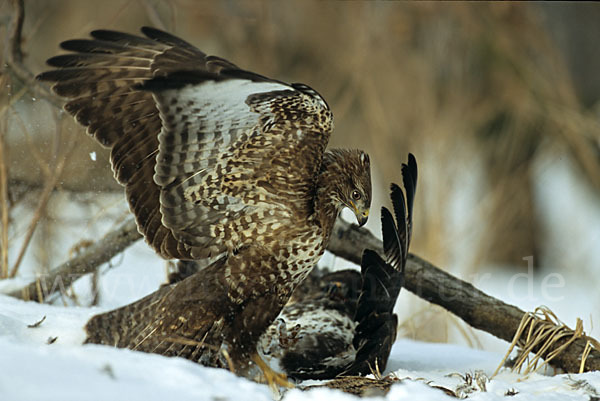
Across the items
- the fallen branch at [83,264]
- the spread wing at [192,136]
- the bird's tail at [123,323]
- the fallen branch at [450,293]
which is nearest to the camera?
the spread wing at [192,136]

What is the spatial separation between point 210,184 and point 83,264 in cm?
156

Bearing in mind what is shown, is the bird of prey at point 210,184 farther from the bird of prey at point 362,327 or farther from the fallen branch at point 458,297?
the fallen branch at point 458,297

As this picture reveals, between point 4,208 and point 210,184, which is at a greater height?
point 210,184

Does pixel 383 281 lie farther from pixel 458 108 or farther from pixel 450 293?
pixel 458 108

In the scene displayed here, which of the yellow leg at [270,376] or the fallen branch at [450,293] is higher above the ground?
the fallen branch at [450,293]

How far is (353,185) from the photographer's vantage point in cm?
299

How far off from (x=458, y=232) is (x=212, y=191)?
4783 millimetres

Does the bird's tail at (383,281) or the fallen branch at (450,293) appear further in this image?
the fallen branch at (450,293)

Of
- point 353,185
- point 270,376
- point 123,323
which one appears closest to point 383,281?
point 353,185

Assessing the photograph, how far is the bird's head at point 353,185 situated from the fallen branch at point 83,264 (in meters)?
1.45

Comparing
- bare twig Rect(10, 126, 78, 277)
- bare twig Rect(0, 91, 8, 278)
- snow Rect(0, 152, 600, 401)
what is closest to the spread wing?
snow Rect(0, 152, 600, 401)

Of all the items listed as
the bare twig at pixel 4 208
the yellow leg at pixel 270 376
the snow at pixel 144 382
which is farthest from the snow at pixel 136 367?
the yellow leg at pixel 270 376

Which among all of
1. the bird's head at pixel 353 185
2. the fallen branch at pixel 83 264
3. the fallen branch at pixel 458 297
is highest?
the bird's head at pixel 353 185

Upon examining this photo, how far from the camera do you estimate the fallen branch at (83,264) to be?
13.1 feet
